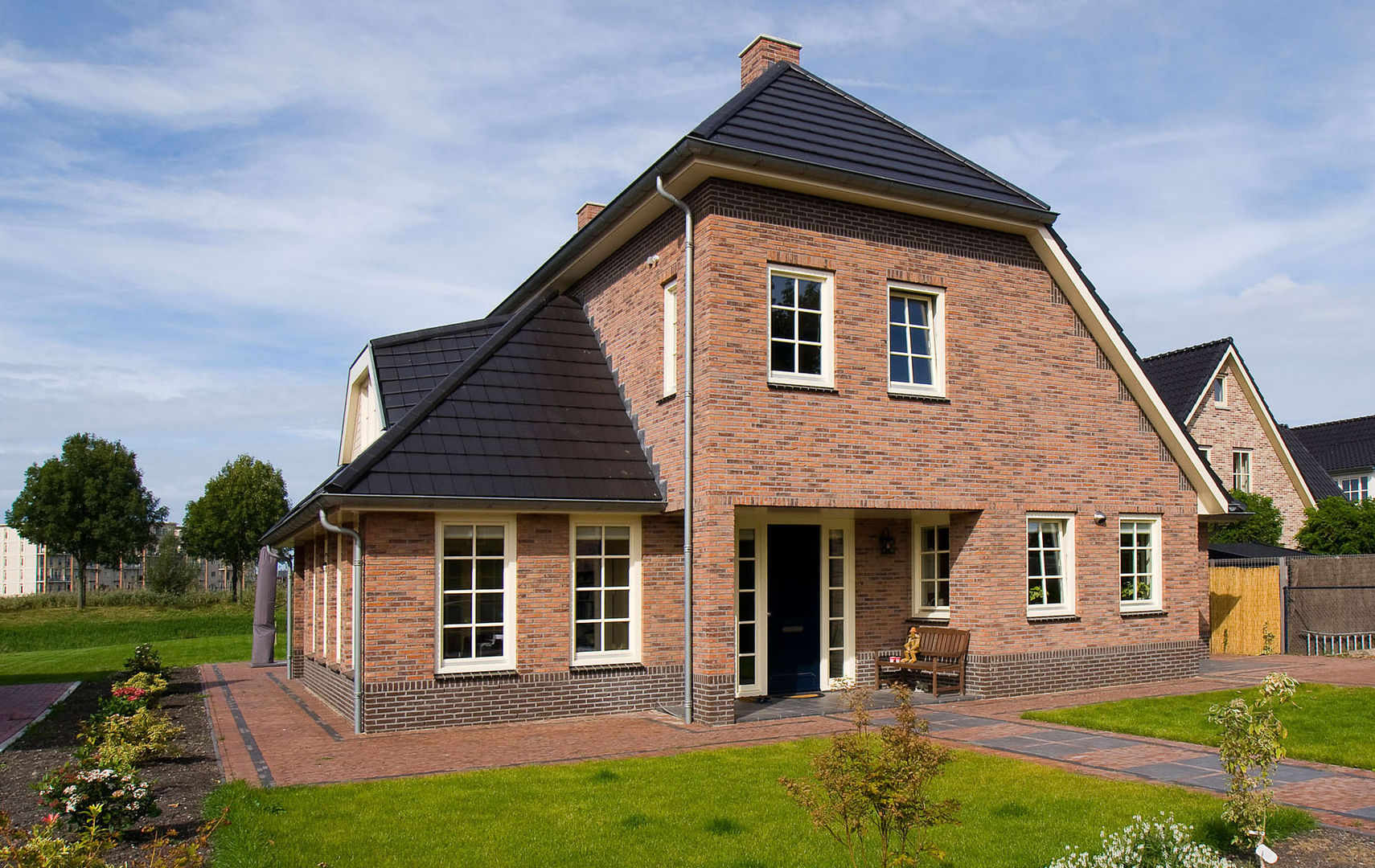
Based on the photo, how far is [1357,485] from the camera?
145ft

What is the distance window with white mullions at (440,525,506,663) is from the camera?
41.8ft

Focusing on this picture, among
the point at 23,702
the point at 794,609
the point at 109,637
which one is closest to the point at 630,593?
the point at 794,609

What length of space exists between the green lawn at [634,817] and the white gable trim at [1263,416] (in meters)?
25.5

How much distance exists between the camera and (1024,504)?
1490 cm

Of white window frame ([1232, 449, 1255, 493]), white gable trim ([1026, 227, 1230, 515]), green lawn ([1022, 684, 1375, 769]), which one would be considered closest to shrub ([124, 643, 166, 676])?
green lawn ([1022, 684, 1375, 769])

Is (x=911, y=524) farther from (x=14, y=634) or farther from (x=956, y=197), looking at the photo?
(x=14, y=634)

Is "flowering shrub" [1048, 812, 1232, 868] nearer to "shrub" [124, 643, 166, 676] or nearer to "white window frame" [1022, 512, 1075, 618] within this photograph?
"white window frame" [1022, 512, 1075, 618]

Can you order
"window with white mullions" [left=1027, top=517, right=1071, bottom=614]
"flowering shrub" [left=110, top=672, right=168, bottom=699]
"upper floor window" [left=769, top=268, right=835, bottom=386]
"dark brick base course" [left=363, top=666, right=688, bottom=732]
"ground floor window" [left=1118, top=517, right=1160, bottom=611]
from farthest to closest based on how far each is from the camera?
"ground floor window" [left=1118, top=517, right=1160, bottom=611] → "window with white mullions" [left=1027, top=517, right=1071, bottom=614] → "flowering shrub" [left=110, top=672, right=168, bottom=699] → "upper floor window" [left=769, top=268, right=835, bottom=386] → "dark brick base course" [left=363, top=666, right=688, bottom=732]

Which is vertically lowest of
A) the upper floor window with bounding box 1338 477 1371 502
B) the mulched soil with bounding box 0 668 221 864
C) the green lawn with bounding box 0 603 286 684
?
the green lawn with bounding box 0 603 286 684

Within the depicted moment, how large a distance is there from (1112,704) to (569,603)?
726cm

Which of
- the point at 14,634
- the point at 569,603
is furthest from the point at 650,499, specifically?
the point at 14,634

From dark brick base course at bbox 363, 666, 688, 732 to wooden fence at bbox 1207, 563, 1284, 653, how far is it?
13710 millimetres

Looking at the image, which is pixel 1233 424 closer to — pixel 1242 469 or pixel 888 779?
pixel 1242 469

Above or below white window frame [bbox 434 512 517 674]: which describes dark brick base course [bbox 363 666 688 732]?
below
